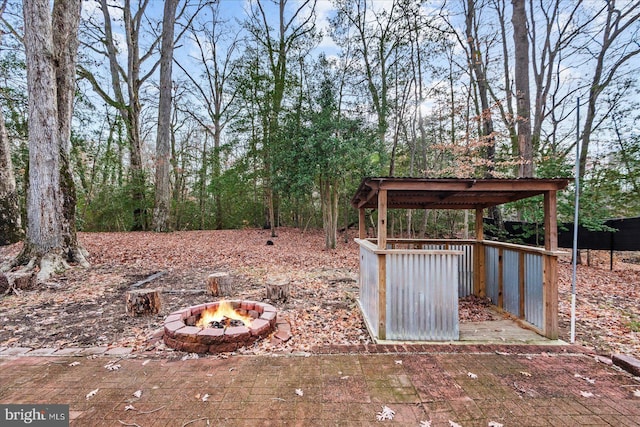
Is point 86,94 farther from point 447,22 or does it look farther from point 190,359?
point 447,22

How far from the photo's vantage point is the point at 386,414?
6.35 feet

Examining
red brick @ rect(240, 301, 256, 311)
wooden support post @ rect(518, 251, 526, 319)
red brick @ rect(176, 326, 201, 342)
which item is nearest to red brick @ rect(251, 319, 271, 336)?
red brick @ rect(240, 301, 256, 311)

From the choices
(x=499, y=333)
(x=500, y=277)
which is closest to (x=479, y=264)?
(x=500, y=277)

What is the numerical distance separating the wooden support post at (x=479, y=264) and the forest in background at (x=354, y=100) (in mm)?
3497

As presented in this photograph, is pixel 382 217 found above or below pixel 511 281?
above

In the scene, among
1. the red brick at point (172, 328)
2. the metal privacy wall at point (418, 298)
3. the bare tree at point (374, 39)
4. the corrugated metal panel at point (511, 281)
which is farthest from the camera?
the bare tree at point (374, 39)

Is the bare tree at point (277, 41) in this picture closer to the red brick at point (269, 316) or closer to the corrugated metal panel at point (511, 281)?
the red brick at point (269, 316)

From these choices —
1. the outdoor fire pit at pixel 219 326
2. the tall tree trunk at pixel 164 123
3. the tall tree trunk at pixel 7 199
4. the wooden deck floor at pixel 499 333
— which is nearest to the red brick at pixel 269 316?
the outdoor fire pit at pixel 219 326

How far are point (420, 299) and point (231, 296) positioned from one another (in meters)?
3.12

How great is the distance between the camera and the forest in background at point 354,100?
8625 mm

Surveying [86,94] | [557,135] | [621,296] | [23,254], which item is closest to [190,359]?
[23,254]

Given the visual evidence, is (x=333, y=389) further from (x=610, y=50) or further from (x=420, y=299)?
(x=610, y=50)

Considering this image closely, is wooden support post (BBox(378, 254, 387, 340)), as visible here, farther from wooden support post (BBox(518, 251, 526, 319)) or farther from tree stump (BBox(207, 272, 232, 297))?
tree stump (BBox(207, 272, 232, 297))

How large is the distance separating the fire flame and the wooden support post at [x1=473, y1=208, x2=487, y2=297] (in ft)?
13.0
